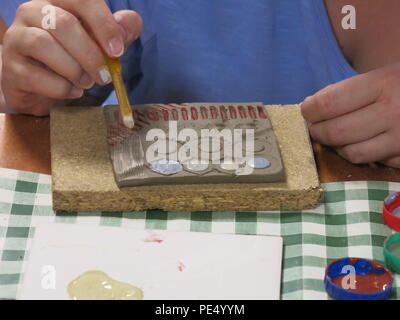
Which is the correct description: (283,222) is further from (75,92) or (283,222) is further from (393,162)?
(75,92)

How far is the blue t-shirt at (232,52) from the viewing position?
112 cm

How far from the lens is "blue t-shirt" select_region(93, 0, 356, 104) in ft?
3.66

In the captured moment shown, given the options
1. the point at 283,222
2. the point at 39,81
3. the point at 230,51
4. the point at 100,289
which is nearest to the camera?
the point at 100,289

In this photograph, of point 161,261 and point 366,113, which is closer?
point 161,261

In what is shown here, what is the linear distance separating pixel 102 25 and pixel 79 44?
0.04 metres

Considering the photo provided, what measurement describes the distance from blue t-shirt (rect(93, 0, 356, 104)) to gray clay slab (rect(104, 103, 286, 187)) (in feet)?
0.73

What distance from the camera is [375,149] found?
3.04ft

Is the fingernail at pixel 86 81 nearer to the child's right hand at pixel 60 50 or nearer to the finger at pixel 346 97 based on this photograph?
the child's right hand at pixel 60 50

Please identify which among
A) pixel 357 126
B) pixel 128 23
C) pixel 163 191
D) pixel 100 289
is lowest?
pixel 100 289

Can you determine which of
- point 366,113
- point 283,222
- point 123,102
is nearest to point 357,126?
point 366,113

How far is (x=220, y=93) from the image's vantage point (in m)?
1.19

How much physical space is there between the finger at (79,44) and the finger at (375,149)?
310 millimetres
